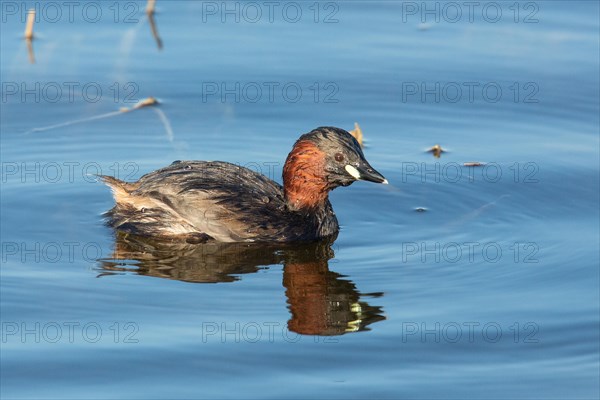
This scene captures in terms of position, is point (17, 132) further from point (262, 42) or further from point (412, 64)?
point (412, 64)

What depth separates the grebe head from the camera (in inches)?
414

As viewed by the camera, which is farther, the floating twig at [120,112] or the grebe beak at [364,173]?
the floating twig at [120,112]

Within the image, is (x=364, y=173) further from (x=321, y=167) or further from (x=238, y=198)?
(x=238, y=198)

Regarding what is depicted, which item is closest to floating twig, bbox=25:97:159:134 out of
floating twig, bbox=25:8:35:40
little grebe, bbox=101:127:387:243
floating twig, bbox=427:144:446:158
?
floating twig, bbox=25:8:35:40

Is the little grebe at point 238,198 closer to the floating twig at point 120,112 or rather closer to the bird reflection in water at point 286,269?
the bird reflection in water at point 286,269

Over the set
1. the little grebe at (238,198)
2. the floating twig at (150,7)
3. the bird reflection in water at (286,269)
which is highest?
the floating twig at (150,7)

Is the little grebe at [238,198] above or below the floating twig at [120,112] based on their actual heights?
below

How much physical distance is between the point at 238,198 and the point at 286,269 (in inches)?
31.5

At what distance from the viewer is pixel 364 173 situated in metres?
10.5

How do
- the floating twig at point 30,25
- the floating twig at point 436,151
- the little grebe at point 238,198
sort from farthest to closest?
1. the floating twig at point 30,25
2. the floating twig at point 436,151
3. the little grebe at point 238,198

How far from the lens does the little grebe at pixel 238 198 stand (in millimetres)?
10422

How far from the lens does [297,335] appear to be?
872 centimetres

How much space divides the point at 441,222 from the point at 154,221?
7.72ft

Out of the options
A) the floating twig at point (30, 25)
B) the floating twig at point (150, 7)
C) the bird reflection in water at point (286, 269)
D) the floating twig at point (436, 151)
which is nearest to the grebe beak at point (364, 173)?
the bird reflection in water at point (286, 269)
